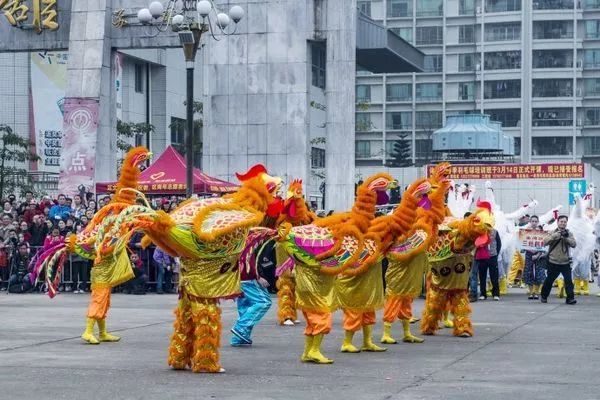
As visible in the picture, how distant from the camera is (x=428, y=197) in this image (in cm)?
1527

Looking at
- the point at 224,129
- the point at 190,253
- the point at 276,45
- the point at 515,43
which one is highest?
the point at 515,43

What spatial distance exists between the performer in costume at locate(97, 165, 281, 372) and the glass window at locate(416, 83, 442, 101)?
77.7 metres

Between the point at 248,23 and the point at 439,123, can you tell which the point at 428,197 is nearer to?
the point at 248,23

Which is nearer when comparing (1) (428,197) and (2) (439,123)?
(1) (428,197)

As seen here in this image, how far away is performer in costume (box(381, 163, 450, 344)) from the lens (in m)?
15.1

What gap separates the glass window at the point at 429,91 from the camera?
8894 centimetres

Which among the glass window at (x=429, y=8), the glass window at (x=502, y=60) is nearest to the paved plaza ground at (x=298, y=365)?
the glass window at (x=502, y=60)

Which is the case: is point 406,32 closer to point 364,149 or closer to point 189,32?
point 364,149

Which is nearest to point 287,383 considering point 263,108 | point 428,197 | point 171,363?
point 171,363

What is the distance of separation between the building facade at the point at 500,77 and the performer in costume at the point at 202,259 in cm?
7125

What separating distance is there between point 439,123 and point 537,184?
160ft

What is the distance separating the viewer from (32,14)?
30.7 m

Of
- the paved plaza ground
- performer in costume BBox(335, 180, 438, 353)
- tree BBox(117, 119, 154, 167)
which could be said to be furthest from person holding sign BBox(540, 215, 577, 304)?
tree BBox(117, 119, 154, 167)

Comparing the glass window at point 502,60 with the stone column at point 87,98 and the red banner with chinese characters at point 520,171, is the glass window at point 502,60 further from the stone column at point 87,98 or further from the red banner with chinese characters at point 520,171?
the stone column at point 87,98
